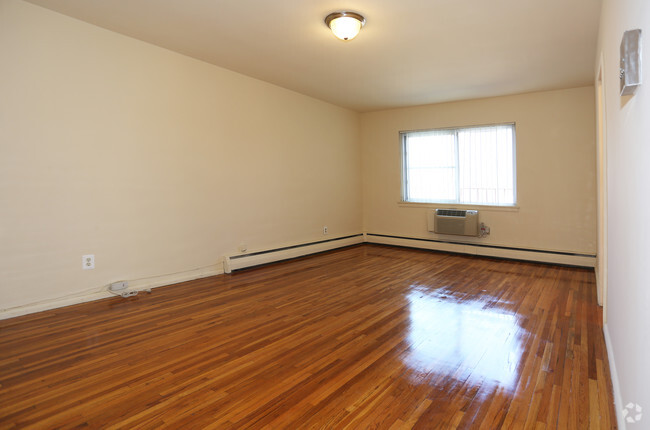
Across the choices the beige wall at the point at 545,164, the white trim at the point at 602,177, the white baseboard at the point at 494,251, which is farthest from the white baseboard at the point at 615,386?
the beige wall at the point at 545,164

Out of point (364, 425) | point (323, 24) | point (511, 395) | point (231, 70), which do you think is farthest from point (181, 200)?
point (511, 395)

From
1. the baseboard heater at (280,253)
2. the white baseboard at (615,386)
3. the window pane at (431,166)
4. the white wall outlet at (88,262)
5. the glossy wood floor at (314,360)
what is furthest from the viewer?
the window pane at (431,166)

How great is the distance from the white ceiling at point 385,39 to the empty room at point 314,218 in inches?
1.3

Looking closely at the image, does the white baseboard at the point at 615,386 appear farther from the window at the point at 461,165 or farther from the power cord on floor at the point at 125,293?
the power cord on floor at the point at 125,293

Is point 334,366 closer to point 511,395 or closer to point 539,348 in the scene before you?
point 511,395

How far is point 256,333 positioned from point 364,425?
130 centimetres

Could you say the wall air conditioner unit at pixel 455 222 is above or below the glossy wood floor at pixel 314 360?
above

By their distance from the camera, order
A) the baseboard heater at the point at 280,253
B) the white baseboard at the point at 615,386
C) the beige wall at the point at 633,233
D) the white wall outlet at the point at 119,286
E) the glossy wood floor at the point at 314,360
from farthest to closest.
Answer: the baseboard heater at the point at 280,253
the white wall outlet at the point at 119,286
the glossy wood floor at the point at 314,360
the white baseboard at the point at 615,386
the beige wall at the point at 633,233

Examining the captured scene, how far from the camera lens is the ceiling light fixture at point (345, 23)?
3.14m

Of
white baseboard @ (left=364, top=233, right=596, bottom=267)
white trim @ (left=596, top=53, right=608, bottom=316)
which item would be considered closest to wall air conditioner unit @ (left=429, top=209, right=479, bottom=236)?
white baseboard @ (left=364, top=233, right=596, bottom=267)

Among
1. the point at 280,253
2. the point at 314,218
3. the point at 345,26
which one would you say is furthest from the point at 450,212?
the point at 345,26

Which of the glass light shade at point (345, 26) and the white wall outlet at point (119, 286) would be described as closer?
the glass light shade at point (345, 26)

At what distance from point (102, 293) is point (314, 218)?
10.9 ft

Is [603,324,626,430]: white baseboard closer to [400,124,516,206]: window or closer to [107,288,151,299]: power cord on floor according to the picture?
[400,124,516,206]: window
